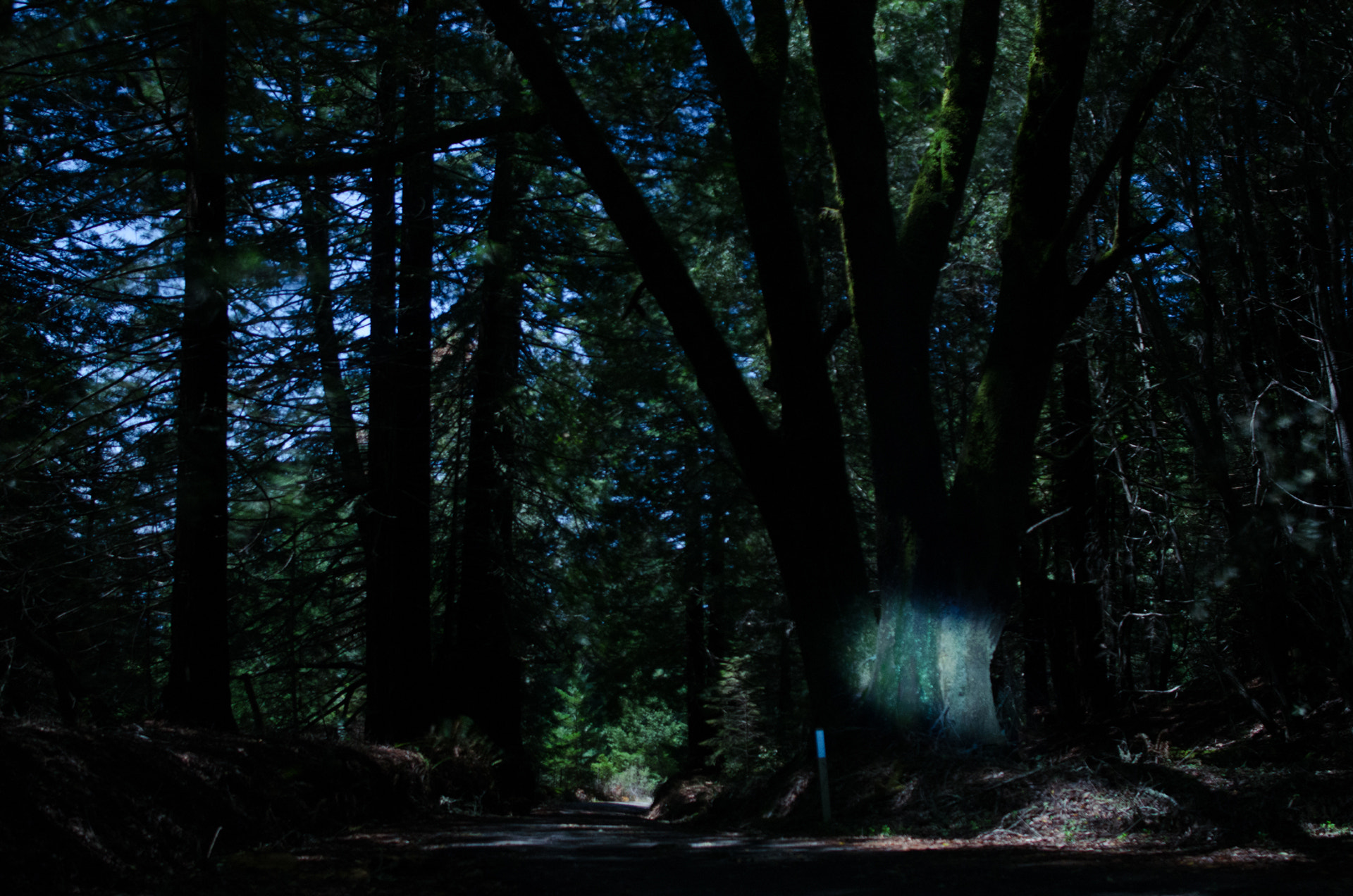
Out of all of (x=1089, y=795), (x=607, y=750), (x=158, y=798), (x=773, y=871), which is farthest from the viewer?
(x=607, y=750)

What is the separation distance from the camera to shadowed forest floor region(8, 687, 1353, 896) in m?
4.15

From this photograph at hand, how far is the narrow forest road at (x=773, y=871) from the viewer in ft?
12.8

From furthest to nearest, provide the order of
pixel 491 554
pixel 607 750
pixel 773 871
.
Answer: pixel 607 750 → pixel 491 554 → pixel 773 871

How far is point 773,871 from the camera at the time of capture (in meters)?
4.61

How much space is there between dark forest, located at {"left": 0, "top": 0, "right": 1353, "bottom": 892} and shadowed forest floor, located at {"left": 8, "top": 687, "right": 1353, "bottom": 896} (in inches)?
2.0

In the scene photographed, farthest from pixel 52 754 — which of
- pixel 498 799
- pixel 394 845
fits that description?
pixel 498 799

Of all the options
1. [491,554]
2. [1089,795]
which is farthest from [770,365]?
[491,554]

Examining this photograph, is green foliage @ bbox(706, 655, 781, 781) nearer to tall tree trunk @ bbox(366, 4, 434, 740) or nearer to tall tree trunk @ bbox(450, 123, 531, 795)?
tall tree trunk @ bbox(450, 123, 531, 795)

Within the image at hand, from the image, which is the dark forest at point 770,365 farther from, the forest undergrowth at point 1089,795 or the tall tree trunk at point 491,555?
the tall tree trunk at point 491,555

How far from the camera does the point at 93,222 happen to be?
8211 millimetres

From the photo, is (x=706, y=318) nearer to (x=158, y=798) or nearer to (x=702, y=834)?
(x=702, y=834)

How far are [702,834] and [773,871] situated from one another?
2.93 metres

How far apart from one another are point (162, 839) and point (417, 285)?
27.3 feet

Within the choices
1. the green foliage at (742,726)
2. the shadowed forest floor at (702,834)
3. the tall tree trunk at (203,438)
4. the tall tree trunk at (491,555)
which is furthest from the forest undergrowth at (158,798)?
the green foliage at (742,726)
